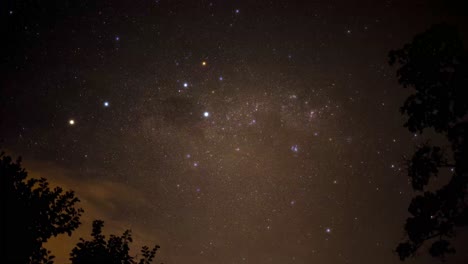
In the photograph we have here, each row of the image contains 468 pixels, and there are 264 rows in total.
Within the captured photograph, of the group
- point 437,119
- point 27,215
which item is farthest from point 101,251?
point 437,119

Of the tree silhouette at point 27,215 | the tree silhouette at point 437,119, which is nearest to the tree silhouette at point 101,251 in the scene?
the tree silhouette at point 27,215

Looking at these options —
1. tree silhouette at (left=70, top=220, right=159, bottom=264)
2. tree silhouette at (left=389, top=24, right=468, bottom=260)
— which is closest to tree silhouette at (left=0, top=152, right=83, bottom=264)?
tree silhouette at (left=70, top=220, right=159, bottom=264)

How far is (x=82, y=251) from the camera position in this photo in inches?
261

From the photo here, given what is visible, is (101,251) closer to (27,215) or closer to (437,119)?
(27,215)

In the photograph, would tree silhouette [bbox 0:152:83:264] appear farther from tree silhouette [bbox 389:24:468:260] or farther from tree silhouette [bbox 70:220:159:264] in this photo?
tree silhouette [bbox 389:24:468:260]

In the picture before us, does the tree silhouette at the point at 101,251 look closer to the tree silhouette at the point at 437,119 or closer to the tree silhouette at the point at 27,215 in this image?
the tree silhouette at the point at 27,215

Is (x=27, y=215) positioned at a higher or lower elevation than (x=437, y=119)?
lower

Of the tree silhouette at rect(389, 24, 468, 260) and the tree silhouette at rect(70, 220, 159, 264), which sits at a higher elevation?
the tree silhouette at rect(389, 24, 468, 260)

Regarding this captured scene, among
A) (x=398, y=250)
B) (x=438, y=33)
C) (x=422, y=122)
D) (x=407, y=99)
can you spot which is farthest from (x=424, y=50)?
(x=398, y=250)

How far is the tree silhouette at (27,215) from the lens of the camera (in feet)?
18.6

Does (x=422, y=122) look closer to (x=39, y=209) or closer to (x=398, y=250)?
(x=398, y=250)

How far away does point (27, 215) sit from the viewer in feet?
19.5

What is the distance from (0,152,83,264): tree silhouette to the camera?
223 inches

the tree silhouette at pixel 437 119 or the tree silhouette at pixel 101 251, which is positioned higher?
the tree silhouette at pixel 437 119
